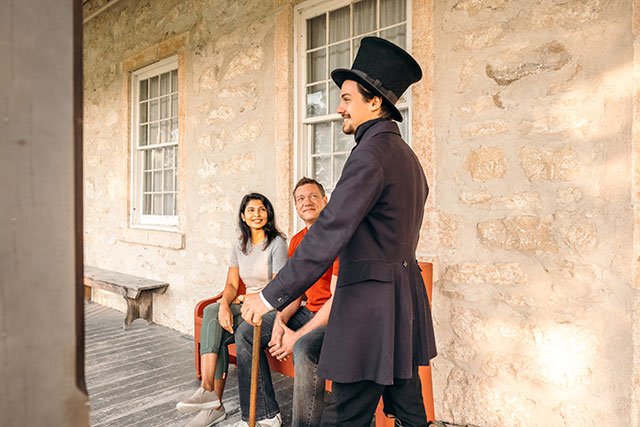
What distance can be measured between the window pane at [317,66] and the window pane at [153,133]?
2537 mm

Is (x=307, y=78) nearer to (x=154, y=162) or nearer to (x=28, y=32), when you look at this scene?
(x=154, y=162)

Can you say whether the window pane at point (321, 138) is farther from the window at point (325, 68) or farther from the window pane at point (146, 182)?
the window pane at point (146, 182)

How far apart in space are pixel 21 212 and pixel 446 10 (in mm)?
2864

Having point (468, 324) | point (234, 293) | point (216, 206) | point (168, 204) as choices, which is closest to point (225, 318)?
point (234, 293)

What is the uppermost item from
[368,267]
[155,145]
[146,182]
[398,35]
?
[398,35]

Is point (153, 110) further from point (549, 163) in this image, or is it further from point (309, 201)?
point (549, 163)

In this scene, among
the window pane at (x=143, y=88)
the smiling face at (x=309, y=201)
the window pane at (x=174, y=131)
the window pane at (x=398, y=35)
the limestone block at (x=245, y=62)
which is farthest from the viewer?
the window pane at (x=143, y=88)

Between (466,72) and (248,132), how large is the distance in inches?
81.8

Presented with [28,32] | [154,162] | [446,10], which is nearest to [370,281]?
[28,32]

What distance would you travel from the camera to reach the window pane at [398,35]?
3219 millimetres

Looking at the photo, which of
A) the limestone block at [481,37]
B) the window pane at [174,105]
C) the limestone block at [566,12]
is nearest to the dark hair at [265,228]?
the limestone block at [481,37]

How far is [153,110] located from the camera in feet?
18.2

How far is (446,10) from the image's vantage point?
2.81 meters

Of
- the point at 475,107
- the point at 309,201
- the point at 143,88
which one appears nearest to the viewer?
the point at 475,107
